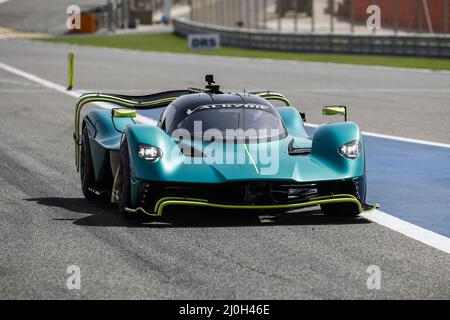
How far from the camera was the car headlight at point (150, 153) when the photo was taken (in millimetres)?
10148

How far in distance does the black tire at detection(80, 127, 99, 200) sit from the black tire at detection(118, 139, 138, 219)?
110cm

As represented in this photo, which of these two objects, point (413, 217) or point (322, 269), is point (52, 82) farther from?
A: point (322, 269)

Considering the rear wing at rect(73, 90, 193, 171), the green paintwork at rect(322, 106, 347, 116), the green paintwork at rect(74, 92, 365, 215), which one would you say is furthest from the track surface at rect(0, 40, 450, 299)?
the green paintwork at rect(322, 106, 347, 116)

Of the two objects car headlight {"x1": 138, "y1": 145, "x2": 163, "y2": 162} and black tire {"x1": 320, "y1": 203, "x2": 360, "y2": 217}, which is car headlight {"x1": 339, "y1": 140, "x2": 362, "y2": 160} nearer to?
black tire {"x1": 320, "y1": 203, "x2": 360, "y2": 217}

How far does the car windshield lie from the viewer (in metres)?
10.8

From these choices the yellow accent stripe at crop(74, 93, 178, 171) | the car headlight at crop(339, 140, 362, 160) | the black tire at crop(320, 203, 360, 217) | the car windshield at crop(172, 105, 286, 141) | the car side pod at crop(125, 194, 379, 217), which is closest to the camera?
the car side pod at crop(125, 194, 379, 217)

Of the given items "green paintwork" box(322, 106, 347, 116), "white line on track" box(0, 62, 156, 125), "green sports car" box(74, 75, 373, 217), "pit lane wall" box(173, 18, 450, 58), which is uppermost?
"green paintwork" box(322, 106, 347, 116)

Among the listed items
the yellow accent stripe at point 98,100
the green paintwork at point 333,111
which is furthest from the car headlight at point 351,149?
the yellow accent stripe at point 98,100

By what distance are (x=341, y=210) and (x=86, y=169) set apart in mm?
2862

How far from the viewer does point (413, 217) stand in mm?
10516

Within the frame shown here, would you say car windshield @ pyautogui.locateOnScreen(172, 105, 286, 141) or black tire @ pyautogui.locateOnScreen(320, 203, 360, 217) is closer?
black tire @ pyautogui.locateOnScreen(320, 203, 360, 217)

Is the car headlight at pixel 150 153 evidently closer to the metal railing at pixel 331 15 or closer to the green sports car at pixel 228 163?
the green sports car at pixel 228 163
